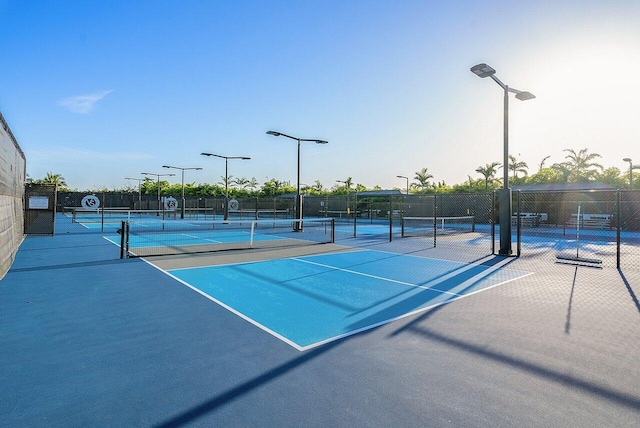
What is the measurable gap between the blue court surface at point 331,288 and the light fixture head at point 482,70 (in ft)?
18.5

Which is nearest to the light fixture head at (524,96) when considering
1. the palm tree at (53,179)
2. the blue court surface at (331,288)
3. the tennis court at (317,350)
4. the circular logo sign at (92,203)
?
the blue court surface at (331,288)

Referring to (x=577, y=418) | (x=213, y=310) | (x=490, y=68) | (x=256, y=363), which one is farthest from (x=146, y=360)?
(x=490, y=68)

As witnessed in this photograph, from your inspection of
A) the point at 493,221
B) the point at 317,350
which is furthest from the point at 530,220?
the point at 317,350

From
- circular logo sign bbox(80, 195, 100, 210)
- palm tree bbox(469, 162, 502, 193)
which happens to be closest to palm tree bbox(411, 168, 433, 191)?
palm tree bbox(469, 162, 502, 193)

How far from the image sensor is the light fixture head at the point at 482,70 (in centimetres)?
1071

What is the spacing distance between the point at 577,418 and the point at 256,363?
2925 mm

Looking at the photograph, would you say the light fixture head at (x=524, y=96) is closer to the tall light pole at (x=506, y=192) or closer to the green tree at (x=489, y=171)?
the tall light pole at (x=506, y=192)

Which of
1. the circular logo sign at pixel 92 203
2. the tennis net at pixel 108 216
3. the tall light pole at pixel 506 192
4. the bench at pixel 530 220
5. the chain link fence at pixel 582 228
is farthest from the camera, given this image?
the bench at pixel 530 220

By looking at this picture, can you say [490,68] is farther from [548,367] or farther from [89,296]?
[89,296]

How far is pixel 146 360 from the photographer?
398cm

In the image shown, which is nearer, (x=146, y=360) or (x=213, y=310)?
(x=146, y=360)

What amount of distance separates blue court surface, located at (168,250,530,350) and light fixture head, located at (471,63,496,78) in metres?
5.63

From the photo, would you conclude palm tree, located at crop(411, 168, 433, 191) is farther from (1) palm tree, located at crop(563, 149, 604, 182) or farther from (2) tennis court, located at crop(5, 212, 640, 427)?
(2) tennis court, located at crop(5, 212, 640, 427)

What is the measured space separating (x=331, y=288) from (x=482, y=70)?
808cm
